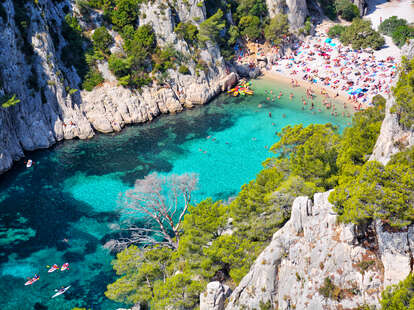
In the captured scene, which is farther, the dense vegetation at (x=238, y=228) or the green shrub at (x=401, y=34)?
the green shrub at (x=401, y=34)

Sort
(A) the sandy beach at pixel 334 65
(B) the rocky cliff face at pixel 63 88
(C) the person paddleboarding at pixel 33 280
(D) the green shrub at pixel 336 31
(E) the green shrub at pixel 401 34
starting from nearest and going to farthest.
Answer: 1. (C) the person paddleboarding at pixel 33 280
2. (B) the rocky cliff face at pixel 63 88
3. (A) the sandy beach at pixel 334 65
4. (E) the green shrub at pixel 401 34
5. (D) the green shrub at pixel 336 31

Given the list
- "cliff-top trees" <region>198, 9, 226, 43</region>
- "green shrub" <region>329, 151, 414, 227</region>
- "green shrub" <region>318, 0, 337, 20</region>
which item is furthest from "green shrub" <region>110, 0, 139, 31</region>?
"green shrub" <region>329, 151, 414, 227</region>


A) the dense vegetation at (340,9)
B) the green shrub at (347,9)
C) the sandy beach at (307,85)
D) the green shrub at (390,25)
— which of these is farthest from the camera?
the dense vegetation at (340,9)

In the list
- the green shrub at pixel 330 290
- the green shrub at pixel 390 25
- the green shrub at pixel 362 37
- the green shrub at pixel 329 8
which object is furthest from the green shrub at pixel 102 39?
the green shrub at pixel 390 25

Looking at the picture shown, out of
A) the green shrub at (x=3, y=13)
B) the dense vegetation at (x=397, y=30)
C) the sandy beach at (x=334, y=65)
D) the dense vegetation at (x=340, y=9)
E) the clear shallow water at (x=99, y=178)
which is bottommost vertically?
the clear shallow water at (x=99, y=178)

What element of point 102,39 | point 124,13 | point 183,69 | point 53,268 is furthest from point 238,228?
point 124,13

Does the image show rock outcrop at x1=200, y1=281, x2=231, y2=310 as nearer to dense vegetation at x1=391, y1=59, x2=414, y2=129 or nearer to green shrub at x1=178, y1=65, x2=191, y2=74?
dense vegetation at x1=391, y1=59, x2=414, y2=129

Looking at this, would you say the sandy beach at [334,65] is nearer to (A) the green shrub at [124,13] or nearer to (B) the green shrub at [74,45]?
(A) the green shrub at [124,13]
